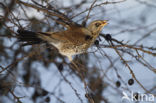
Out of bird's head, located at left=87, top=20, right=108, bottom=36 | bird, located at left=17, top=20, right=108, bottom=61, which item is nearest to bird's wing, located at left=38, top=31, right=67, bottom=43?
bird, located at left=17, top=20, right=108, bottom=61

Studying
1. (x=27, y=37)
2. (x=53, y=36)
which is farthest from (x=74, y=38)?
(x=27, y=37)

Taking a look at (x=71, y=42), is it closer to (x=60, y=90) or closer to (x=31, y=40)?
(x=31, y=40)

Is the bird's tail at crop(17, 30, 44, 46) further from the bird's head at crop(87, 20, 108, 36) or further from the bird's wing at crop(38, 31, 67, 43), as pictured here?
the bird's head at crop(87, 20, 108, 36)

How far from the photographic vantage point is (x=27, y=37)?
1499 mm

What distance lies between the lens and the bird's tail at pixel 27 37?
58.6 inches

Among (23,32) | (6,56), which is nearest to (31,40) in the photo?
(23,32)

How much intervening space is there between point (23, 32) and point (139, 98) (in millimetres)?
946

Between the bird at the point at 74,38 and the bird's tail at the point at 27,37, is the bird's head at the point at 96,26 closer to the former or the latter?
the bird at the point at 74,38

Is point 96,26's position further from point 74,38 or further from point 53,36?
point 53,36

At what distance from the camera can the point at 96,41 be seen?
1698mm

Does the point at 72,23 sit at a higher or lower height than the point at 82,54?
higher

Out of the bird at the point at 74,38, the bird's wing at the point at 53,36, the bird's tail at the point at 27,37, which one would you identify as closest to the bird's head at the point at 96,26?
the bird at the point at 74,38

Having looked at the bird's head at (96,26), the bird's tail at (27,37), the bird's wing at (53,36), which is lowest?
the bird's tail at (27,37)

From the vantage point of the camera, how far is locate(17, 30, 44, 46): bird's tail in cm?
149
